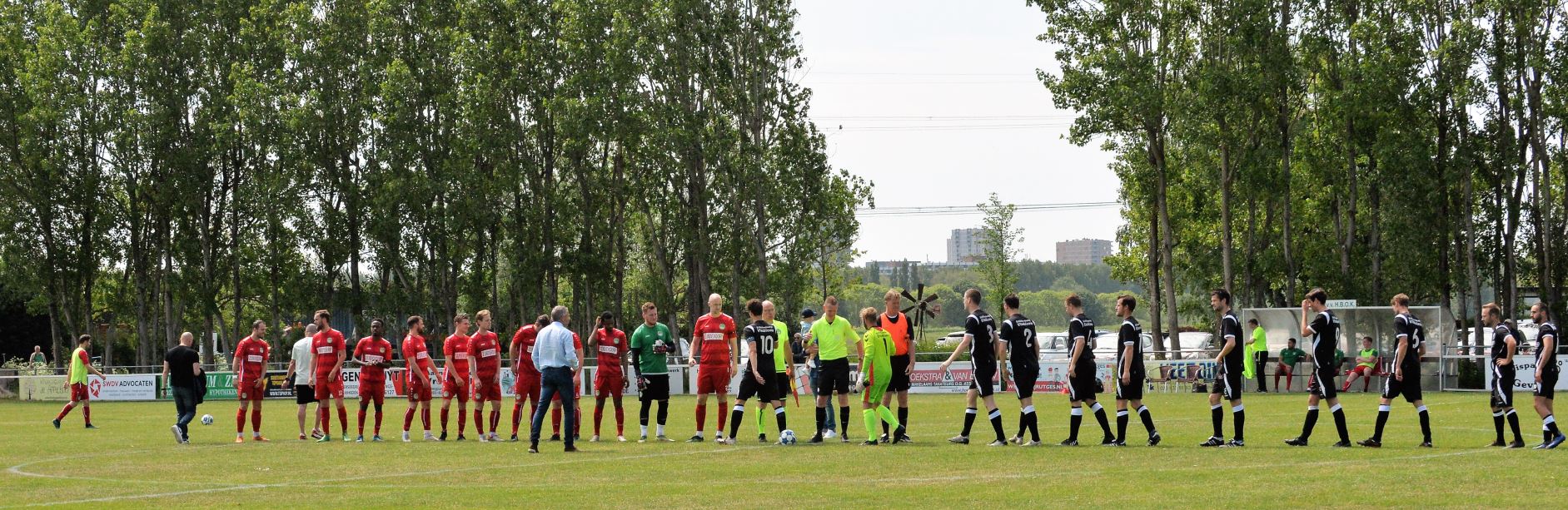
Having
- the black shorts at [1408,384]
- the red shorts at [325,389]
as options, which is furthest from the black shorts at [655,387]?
the black shorts at [1408,384]

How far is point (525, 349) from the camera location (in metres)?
19.2

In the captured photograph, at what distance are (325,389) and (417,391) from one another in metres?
1.31

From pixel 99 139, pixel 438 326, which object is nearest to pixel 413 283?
pixel 438 326

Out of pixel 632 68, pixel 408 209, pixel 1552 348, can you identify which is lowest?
pixel 1552 348

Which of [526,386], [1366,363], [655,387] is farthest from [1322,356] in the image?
[1366,363]

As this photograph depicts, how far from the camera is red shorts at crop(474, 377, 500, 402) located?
1961 cm

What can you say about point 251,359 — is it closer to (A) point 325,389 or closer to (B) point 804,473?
(A) point 325,389

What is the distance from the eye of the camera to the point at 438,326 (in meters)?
55.6

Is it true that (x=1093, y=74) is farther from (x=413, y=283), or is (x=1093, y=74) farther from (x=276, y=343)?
(x=276, y=343)

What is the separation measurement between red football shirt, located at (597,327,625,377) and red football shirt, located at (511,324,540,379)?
79 cm

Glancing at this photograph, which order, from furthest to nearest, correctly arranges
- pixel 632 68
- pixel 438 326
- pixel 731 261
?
pixel 438 326, pixel 731 261, pixel 632 68

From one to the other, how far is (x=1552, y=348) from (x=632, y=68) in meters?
34.7

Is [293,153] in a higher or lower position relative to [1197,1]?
lower

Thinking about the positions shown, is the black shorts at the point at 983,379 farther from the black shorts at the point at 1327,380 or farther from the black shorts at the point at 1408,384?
the black shorts at the point at 1408,384
